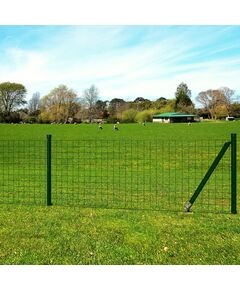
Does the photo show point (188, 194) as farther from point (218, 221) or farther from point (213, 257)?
point (213, 257)

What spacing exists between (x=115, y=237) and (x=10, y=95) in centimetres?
8449

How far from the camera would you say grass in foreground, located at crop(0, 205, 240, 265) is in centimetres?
541

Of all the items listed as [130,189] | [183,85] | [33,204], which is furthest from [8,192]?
[183,85]

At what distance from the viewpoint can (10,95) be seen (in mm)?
86812

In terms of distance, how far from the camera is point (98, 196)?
34.9 feet

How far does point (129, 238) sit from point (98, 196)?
4.44 meters

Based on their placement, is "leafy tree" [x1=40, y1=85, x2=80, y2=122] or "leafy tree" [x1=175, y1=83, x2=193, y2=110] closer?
"leafy tree" [x1=40, y1=85, x2=80, y2=122]

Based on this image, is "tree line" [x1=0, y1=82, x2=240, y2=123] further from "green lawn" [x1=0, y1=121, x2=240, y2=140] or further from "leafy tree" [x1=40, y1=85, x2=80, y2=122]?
"green lawn" [x1=0, y1=121, x2=240, y2=140]

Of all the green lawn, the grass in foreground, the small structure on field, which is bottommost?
the grass in foreground

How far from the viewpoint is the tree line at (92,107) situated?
291 ft

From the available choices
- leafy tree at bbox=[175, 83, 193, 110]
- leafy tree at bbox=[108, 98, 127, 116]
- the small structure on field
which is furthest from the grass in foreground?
leafy tree at bbox=[175, 83, 193, 110]

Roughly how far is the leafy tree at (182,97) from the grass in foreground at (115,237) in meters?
122

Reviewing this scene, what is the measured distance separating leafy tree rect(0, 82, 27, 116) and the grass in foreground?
81.5 meters

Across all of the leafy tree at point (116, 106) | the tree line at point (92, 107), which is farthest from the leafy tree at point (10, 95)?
the leafy tree at point (116, 106)
